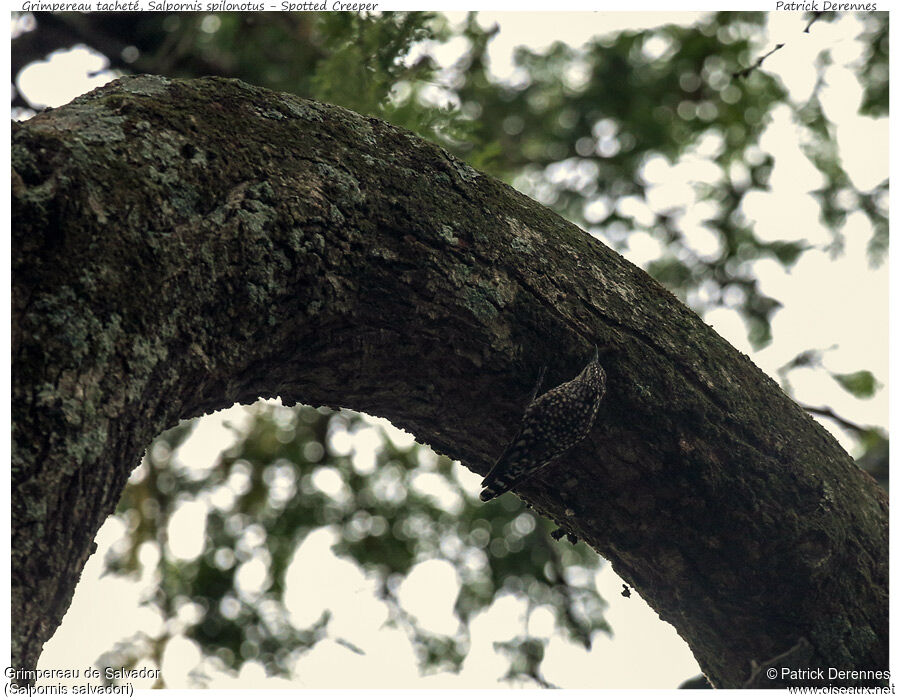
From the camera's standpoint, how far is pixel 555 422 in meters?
2.27

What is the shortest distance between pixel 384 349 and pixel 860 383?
4.62m

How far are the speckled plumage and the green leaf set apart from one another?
12.9 feet

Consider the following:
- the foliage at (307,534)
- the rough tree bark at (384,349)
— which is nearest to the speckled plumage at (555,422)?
the rough tree bark at (384,349)

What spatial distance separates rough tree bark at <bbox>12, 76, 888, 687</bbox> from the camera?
164 centimetres

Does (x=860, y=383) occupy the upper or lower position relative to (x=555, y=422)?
upper

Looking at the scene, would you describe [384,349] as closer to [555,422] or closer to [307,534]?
[555,422]

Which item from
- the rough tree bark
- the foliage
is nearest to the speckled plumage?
the rough tree bark

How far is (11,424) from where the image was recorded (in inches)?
59.9

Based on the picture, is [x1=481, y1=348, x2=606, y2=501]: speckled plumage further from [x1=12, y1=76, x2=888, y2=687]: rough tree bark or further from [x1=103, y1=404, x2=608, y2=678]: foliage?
[x1=103, y1=404, x2=608, y2=678]: foliage

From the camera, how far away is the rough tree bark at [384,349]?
5.37 ft

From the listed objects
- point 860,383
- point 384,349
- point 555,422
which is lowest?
point 555,422

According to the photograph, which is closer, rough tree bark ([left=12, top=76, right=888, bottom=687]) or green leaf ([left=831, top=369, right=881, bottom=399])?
rough tree bark ([left=12, top=76, right=888, bottom=687])

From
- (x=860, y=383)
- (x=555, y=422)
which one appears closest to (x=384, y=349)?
(x=555, y=422)

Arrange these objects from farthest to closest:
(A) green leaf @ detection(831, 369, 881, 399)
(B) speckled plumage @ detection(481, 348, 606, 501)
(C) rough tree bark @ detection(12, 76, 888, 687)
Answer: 1. (A) green leaf @ detection(831, 369, 881, 399)
2. (B) speckled plumage @ detection(481, 348, 606, 501)
3. (C) rough tree bark @ detection(12, 76, 888, 687)
